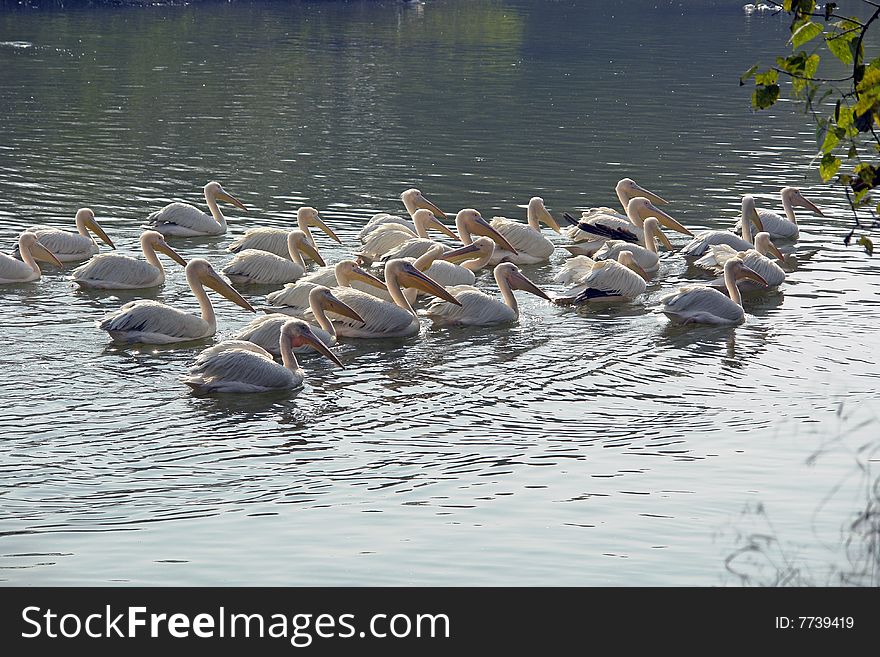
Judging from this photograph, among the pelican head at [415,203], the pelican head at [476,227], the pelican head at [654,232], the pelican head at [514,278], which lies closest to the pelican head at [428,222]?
the pelican head at [415,203]

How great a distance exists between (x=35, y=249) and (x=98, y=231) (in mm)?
1378

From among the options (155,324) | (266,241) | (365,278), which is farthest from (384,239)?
(155,324)

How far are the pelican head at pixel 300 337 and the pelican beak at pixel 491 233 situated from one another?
14.0 feet

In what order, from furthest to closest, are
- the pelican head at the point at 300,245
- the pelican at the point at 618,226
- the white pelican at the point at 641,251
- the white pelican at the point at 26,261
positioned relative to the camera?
the pelican at the point at 618,226
the white pelican at the point at 641,251
the pelican head at the point at 300,245
the white pelican at the point at 26,261

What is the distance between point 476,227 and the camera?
13.9 m

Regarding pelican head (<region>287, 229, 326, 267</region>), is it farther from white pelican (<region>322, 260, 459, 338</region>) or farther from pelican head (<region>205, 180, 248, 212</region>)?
pelican head (<region>205, 180, 248, 212</region>)

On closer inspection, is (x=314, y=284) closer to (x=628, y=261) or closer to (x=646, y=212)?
(x=628, y=261)

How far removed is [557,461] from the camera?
7887 millimetres

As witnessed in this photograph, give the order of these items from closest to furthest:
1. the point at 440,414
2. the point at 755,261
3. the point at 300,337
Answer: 1. the point at 440,414
2. the point at 300,337
3. the point at 755,261

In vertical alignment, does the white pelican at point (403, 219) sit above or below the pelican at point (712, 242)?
above

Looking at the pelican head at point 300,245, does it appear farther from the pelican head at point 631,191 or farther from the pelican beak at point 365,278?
the pelican head at point 631,191

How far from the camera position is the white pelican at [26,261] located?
1202 centimetres

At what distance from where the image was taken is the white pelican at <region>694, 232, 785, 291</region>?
12.7 meters
